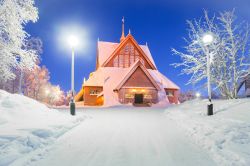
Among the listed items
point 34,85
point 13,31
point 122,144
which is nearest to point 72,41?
point 13,31

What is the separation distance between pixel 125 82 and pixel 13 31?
19958mm

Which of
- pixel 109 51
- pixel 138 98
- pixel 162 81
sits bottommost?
pixel 138 98

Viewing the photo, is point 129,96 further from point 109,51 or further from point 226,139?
point 226,139

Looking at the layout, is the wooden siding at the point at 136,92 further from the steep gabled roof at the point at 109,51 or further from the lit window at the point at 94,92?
the steep gabled roof at the point at 109,51

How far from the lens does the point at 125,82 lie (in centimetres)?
3391

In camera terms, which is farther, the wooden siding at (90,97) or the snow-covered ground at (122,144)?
the wooden siding at (90,97)

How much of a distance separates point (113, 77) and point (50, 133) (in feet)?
91.5

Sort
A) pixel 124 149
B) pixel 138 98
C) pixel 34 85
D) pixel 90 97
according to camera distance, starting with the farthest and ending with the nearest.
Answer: pixel 34 85 < pixel 90 97 < pixel 138 98 < pixel 124 149

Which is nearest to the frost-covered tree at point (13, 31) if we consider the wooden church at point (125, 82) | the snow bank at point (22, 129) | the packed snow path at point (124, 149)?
the snow bank at point (22, 129)

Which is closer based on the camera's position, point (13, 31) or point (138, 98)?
point (13, 31)

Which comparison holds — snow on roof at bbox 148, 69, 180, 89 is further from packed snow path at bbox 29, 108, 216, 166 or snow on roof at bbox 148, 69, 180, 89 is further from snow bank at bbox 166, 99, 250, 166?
packed snow path at bbox 29, 108, 216, 166

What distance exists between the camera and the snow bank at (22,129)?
23.5 ft

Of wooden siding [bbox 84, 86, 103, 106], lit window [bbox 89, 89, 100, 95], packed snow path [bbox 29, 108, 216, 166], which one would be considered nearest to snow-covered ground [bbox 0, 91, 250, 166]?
packed snow path [bbox 29, 108, 216, 166]

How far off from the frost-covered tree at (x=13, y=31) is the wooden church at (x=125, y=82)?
18.0 meters
